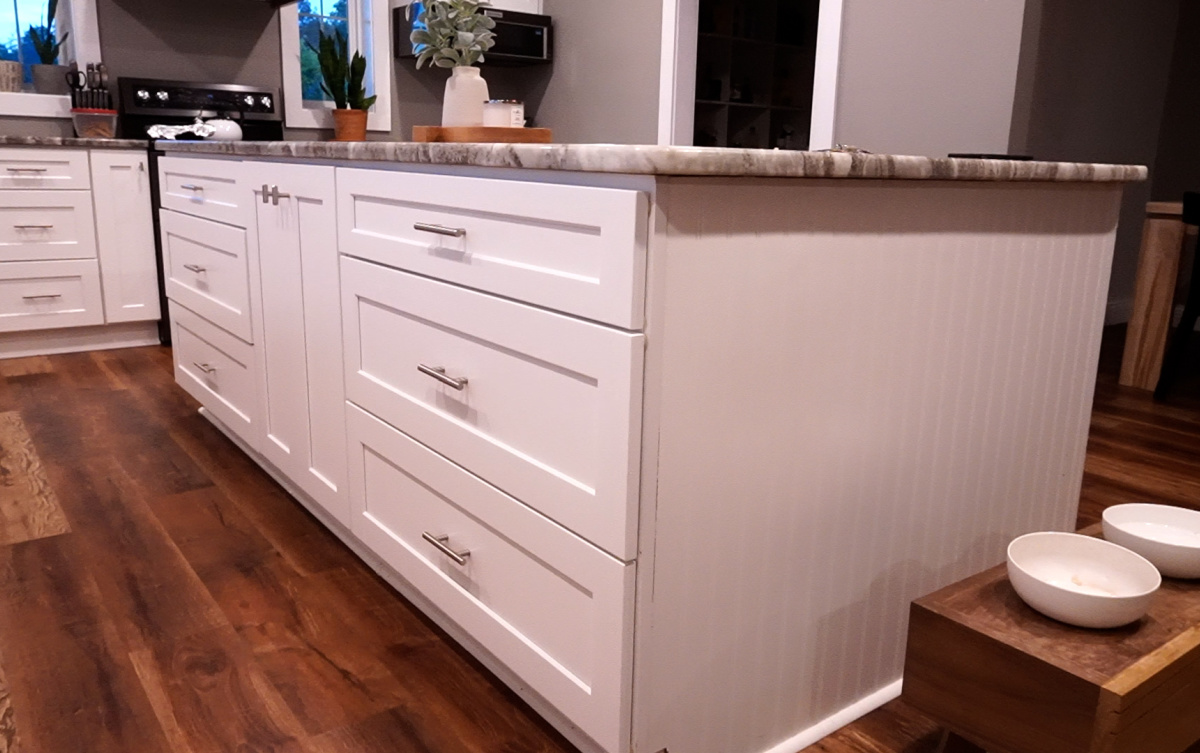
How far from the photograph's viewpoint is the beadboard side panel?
1.06 metres

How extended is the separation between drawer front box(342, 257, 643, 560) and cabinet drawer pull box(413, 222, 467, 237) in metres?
0.08

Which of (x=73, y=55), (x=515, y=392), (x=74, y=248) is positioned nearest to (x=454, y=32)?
(x=515, y=392)

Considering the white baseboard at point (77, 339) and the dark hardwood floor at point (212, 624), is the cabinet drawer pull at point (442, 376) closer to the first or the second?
the dark hardwood floor at point (212, 624)

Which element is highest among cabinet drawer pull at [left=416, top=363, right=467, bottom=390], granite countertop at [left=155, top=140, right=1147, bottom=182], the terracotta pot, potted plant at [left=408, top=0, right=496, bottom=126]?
potted plant at [left=408, top=0, right=496, bottom=126]

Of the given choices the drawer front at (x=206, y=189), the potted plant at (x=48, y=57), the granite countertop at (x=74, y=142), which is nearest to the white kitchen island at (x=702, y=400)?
the drawer front at (x=206, y=189)

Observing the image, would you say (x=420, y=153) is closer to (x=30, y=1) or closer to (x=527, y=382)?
(x=527, y=382)

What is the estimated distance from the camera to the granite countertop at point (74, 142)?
137 inches

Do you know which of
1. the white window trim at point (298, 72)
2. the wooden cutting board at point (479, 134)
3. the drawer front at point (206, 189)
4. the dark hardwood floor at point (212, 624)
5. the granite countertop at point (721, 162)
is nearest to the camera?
the granite countertop at point (721, 162)

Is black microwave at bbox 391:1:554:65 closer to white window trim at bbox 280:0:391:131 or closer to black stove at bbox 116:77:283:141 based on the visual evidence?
white window trim at bbox 280:0:391:131

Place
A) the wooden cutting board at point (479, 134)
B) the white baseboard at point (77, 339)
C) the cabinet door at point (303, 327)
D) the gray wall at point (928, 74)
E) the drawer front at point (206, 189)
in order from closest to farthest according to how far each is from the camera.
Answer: the wooden cutting board at point (479, 134) < the cabinet door at point (303, 327) < the drawer front at point (206, 189) < the gray wall at point (928, 74) < the white baseboard at point (77, 339)

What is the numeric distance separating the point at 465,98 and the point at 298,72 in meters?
3.27

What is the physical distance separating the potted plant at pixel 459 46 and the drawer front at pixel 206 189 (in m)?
0.69

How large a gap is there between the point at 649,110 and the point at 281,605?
3415mm

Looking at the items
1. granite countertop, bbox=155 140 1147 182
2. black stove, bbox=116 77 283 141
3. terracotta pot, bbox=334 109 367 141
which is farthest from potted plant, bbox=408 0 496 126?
black stove, bbox=116 77 283 141
